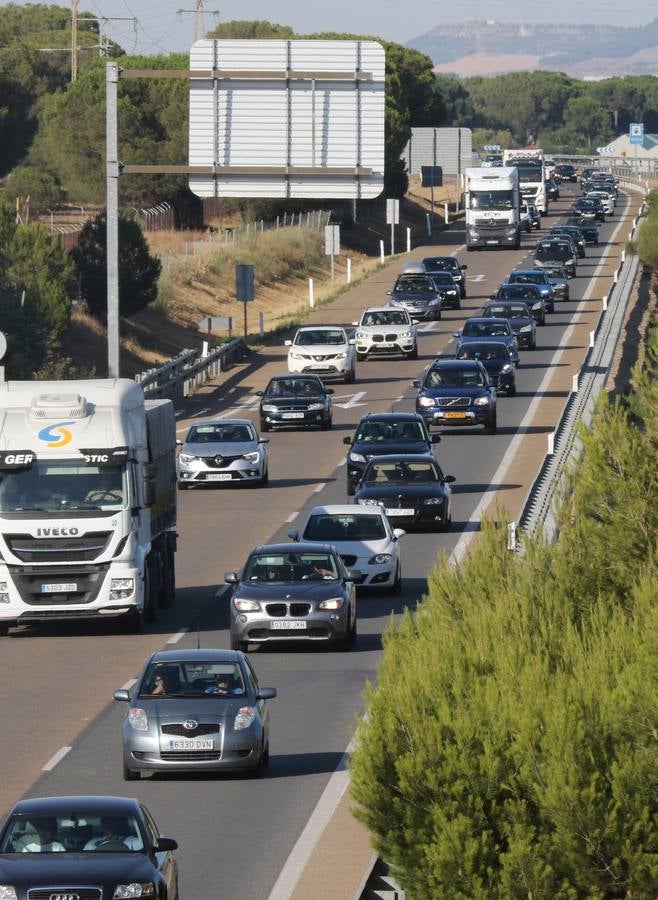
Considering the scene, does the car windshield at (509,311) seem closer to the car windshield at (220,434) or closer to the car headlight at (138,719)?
the car windshield at (220,434)

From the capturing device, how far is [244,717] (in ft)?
62.1

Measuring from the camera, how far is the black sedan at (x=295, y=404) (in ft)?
161

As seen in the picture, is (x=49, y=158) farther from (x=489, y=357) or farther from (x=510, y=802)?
(x=510, y=802)

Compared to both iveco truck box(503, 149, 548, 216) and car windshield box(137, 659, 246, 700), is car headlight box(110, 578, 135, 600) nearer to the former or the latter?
car windshield box(137, 659, 246, 700)

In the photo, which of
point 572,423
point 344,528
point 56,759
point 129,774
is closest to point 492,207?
point 572,423

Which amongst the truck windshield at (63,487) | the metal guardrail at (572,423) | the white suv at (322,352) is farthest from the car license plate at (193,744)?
→ the white suv at (322,352)

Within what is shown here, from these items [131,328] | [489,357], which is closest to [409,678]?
[489,357]

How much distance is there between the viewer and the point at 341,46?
3566cm

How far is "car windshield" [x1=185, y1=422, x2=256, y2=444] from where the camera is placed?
41750mm

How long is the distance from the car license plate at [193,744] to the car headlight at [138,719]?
32 cm

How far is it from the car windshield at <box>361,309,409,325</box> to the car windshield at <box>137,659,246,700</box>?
44466 millimetres

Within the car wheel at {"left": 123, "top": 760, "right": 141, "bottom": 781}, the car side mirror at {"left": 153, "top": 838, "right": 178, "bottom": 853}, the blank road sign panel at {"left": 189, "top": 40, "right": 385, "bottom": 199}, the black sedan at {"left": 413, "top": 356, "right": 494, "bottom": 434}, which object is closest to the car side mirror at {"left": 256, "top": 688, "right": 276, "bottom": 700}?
the car wheel at {"left": 123, "top": 760, "right": 141, "bottom": 781}

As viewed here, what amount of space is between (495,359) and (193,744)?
36.0 meters

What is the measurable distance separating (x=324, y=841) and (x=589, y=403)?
2300 centimetres
